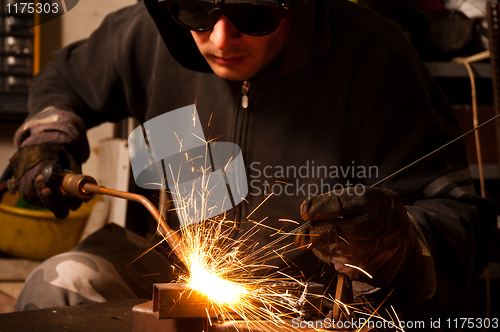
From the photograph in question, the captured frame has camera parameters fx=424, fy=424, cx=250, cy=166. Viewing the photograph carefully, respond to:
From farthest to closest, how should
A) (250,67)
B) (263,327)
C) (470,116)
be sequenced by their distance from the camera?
(470,116), (250,67), (263,327)

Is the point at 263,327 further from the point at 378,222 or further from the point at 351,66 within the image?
the point at 351,66

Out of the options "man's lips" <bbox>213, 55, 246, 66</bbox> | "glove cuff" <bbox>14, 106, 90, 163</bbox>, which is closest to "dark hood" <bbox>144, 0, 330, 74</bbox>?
"man's lips" <bbox>213, 55, 246, 66</bbox>

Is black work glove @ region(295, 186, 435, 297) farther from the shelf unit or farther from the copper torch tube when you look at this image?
the shelf unit

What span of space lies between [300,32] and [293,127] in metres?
0.27

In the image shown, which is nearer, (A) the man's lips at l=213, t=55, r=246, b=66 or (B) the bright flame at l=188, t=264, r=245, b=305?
(B) the bright flame at l=188, t=264, r=245, b=305

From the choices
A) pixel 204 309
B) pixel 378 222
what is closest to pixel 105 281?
pixel 204 309

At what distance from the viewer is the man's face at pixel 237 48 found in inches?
39.1

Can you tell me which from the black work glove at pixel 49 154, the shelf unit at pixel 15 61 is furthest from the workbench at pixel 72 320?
the shelf unit at pixel 15 61

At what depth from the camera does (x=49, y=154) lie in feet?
3.91

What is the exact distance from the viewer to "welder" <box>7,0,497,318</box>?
98 centimetres

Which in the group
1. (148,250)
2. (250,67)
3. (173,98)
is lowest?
(148,250)

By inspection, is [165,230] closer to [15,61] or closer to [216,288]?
[216,288]

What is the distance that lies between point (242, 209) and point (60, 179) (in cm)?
50

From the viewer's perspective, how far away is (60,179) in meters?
1.13
